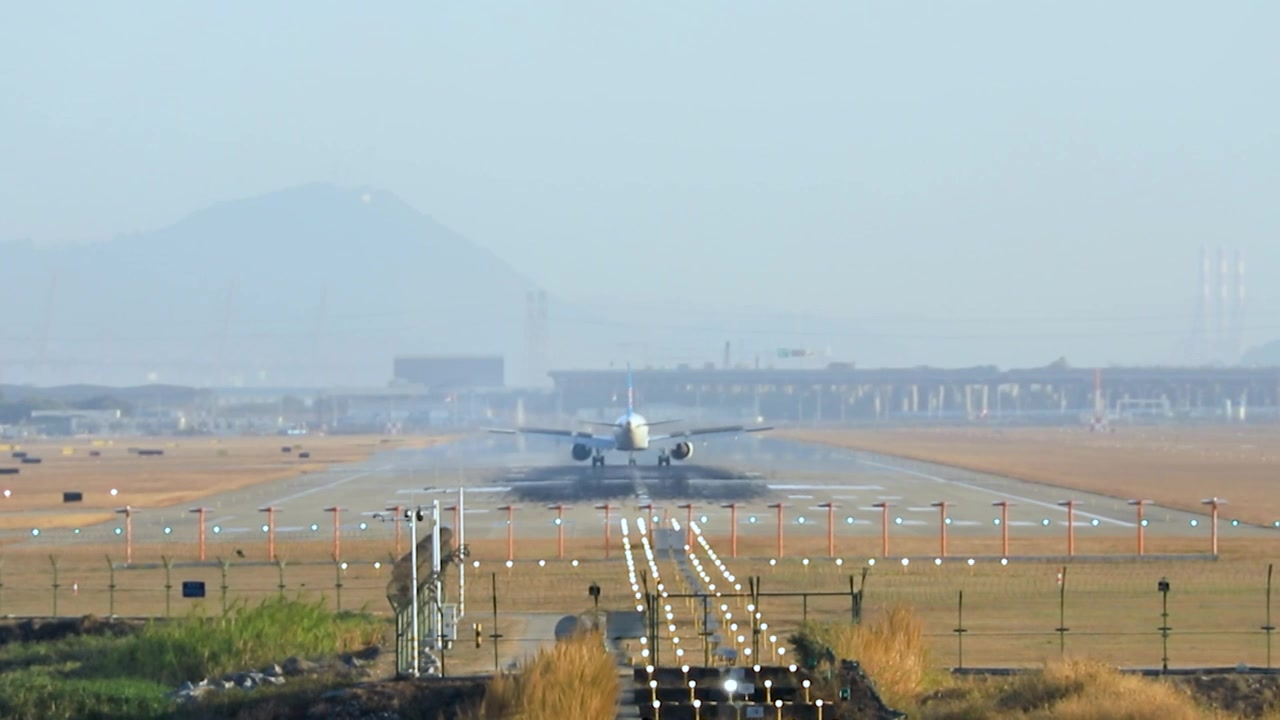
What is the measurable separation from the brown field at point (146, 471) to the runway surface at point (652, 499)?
2838 millimetres

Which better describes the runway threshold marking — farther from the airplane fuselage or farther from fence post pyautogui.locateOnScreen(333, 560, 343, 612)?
fence post pyautogui.locateOnScreen(333, 560, 343, 612)

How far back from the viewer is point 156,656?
82.0 feet

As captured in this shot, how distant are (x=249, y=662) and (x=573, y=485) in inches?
1572

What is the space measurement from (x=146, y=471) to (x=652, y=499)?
128 ft

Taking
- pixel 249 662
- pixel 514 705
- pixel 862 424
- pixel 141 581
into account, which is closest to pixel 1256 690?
pixel 514 705

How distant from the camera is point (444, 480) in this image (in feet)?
219

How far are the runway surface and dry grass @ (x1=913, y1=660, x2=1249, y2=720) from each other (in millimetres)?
22550

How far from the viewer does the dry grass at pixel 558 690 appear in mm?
18562

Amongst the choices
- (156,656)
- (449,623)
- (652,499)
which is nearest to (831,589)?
(449,623)

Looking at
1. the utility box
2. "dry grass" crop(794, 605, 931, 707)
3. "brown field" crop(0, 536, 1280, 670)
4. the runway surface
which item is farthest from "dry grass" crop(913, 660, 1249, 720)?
the runway surface

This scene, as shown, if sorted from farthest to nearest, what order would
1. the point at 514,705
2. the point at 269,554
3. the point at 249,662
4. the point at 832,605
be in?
the point at 269,554 → the point at 832,605 → the point at 249,662 → the point at 514,705

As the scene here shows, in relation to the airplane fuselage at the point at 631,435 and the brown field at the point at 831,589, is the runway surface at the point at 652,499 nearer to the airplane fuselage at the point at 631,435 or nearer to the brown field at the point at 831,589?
the airplane fuselage at the point at 631,435

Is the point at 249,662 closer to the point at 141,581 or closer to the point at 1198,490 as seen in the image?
the point at 141,581

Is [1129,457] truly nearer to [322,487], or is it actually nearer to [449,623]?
[322,487]
